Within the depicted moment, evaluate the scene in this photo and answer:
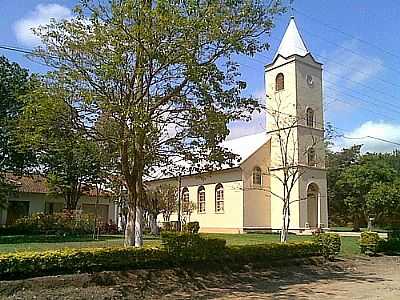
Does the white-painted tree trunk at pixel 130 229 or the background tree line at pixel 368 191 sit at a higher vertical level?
the background tree line at pixel 368 191

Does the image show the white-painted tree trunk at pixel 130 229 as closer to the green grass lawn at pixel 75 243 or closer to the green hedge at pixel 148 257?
the green hedge at pixel 148 257

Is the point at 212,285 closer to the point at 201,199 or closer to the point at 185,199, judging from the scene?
the point at 201,199

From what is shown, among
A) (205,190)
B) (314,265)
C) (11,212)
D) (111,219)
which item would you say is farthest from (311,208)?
(11,212)

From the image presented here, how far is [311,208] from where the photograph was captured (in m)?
39.7

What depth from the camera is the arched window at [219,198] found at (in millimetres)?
39906

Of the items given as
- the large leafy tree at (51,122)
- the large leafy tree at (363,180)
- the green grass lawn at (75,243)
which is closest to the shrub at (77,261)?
the green grass lawn at (75,243)

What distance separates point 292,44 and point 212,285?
29997 millimetres

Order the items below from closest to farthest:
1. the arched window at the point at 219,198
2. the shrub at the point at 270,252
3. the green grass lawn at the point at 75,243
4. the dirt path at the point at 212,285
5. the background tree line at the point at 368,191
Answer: the dirt path at the point at 212,285 < the shrub at the point at 270,252 < the green grass lawn at the point at 75,243 < the background tree line at the point at 368,191 < the arched window at the point at 219,198

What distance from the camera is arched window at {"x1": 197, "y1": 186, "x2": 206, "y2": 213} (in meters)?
42.6

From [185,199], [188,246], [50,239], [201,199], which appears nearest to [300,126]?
[201,199]

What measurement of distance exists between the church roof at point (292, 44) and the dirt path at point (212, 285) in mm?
25838

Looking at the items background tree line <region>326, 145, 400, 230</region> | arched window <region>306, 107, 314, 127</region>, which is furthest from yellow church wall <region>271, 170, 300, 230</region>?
arched window <region>306, 107, 314, 127</region>

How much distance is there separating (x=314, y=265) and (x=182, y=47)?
1019 cm

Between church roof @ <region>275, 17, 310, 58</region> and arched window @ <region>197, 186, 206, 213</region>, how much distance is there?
13939 mm
